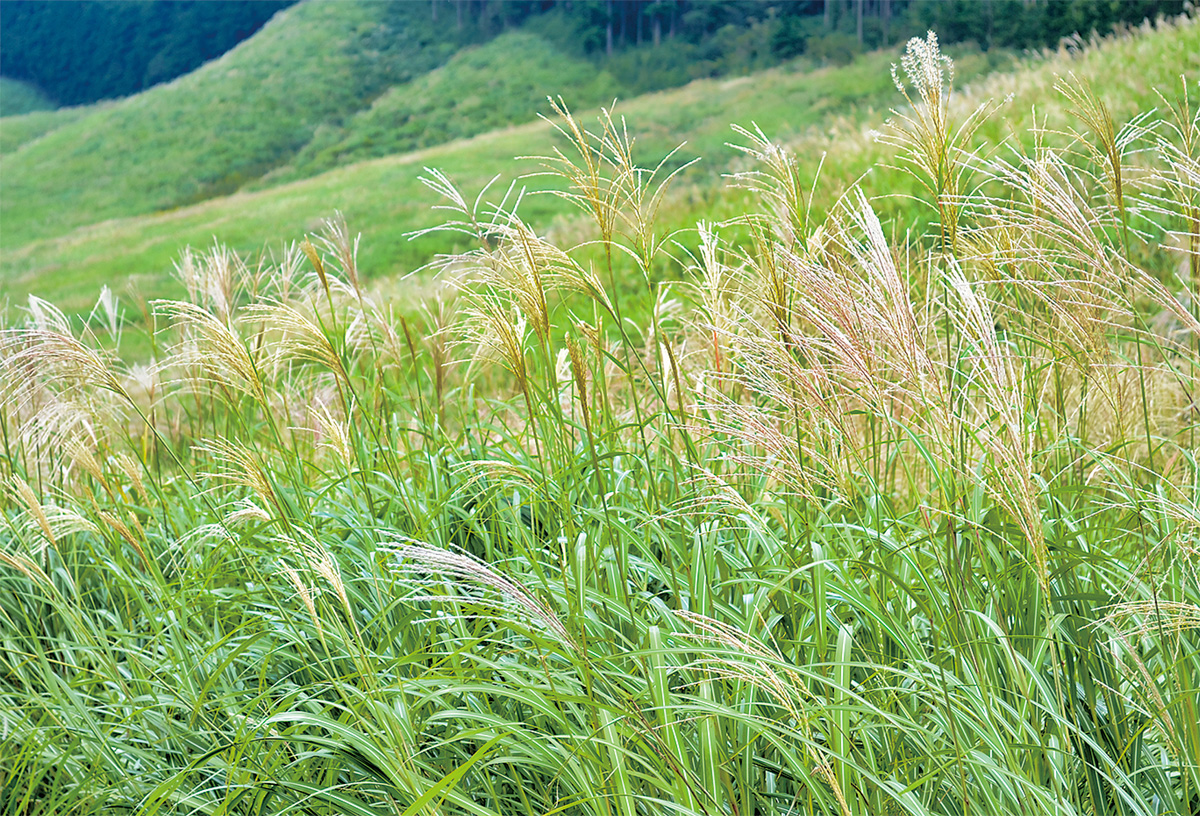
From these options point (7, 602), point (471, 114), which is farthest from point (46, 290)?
point (7, 602)

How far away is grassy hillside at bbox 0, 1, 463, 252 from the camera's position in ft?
76.0

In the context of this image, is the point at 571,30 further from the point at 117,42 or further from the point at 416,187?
the point at 117,42

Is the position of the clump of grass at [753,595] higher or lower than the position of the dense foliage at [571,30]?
lower

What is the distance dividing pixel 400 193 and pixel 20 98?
71.5 ft

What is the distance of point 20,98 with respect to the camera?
1223 inches

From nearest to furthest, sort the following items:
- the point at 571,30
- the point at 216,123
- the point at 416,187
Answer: the point at 416,187 → the point at 216,123 → the point at 571,30

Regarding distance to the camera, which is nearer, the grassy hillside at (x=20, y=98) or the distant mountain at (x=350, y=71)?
the distant mountain at (x=350, y=71)

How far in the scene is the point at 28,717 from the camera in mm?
2449

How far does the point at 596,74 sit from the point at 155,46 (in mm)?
17344

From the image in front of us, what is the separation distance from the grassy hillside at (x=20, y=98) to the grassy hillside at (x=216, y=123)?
4042 mm

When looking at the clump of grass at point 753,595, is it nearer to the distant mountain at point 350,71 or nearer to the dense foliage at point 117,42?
the distant mountain at point 350,71

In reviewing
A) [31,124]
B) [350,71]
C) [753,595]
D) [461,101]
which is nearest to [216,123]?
[350,71]

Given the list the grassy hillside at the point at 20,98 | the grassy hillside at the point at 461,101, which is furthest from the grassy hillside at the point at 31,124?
the grassy hillside at the point at 461,101

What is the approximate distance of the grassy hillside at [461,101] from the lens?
83.4 feet
